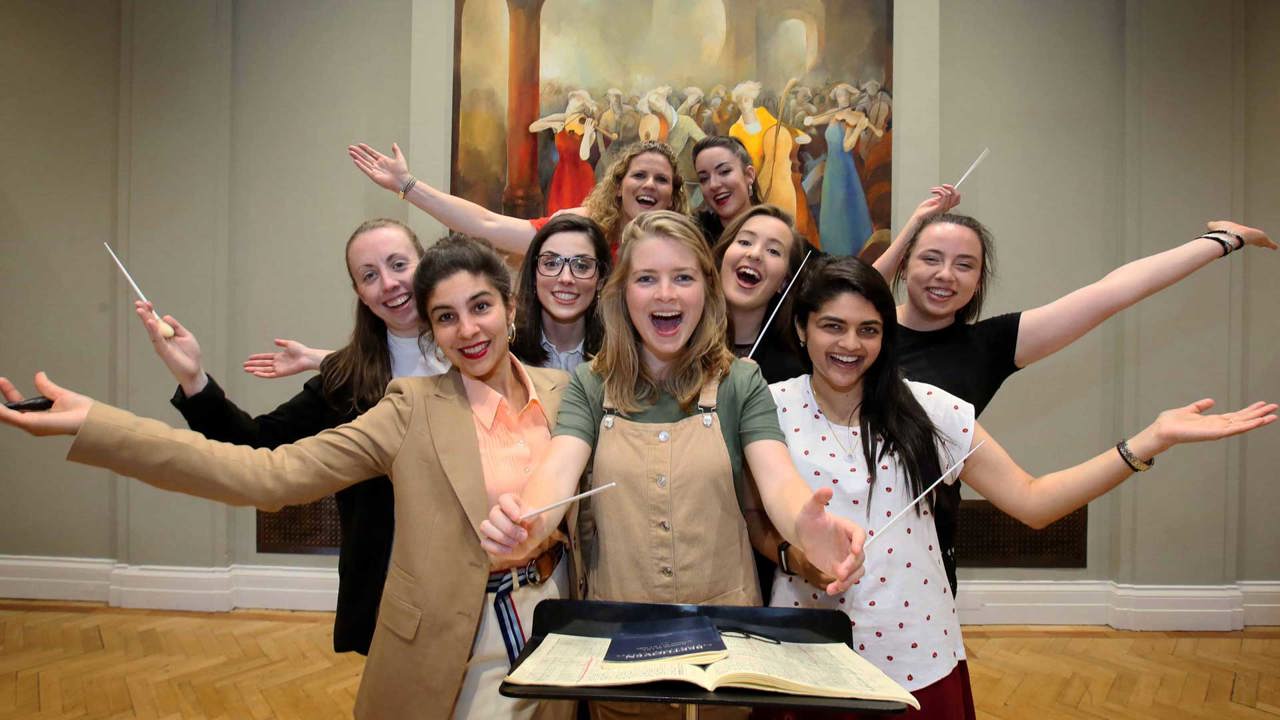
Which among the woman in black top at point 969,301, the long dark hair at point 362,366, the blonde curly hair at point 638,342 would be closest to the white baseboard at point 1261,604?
the woman in black top at point 969,301

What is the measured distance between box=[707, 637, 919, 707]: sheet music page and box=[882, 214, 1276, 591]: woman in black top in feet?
4.08

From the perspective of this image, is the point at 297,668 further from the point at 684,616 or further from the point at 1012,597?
the point at 1012,597

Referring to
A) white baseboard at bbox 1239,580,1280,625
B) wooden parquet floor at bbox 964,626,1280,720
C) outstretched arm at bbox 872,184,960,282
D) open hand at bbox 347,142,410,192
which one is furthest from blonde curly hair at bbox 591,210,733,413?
white baseboard at bbox 1239,580,1280,625

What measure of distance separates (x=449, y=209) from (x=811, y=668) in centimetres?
261

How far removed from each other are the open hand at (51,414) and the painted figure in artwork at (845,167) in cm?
356

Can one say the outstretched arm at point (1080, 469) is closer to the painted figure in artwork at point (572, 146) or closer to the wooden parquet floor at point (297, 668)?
the wooden parquet floor at point (297, 668)

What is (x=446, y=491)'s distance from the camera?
1673mm

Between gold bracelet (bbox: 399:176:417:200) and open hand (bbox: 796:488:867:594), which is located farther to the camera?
gold bracelet (bbox: 399:176:417:200)

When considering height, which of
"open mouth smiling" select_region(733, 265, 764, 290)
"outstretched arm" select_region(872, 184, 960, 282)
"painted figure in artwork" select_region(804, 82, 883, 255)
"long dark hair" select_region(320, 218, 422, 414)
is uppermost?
"painted figure in artwork" select_region(804, 82, 883, 255)

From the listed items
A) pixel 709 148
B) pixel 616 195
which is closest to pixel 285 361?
pixel 616 195

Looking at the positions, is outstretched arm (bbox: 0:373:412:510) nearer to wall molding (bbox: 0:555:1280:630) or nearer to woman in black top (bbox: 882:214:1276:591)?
woman in black top (bbox: 882:214:1276:591)

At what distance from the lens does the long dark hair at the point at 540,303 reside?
226 cm

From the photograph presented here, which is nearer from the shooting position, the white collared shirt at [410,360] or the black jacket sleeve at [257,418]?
the black jacket sleeve at [257,418]

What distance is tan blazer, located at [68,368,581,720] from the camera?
64.1 inches
